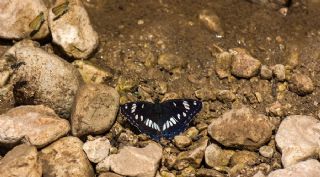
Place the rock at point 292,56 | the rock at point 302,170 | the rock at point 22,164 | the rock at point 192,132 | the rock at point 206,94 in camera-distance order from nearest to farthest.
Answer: the rock at point 22,164 < the rock at point 302,170 < the rock at point 192,132 < the rock at point 206,94 < the rock at point 292,56

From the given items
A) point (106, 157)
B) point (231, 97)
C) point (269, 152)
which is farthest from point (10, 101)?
point (269, 152)

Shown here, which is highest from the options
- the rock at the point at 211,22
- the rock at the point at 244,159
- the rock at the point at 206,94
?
the rock at the point at 211,22

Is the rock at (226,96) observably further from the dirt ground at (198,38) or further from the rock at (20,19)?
the rock at (20,19)

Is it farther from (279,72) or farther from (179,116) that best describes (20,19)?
(279,72)

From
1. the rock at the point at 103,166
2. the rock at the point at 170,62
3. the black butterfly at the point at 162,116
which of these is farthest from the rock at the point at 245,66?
the rock at the point at 103,166

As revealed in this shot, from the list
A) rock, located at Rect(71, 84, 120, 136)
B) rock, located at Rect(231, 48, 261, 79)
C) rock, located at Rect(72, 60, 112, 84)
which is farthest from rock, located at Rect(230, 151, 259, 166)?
rock, located at Rect(72, 60, 112, 84)

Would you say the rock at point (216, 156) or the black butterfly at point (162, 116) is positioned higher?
the black butterfly at point (162, 116)

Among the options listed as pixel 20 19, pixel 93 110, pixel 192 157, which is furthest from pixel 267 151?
pixel 20 19

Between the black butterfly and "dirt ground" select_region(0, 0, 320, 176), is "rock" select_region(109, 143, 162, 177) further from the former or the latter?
"dirt ground" select_region(0, 0, 320, 176)
